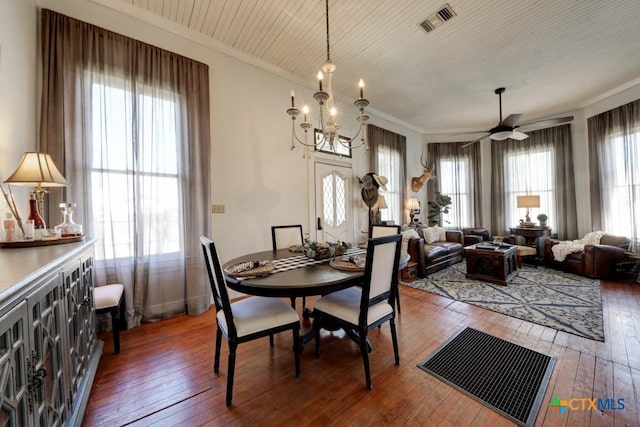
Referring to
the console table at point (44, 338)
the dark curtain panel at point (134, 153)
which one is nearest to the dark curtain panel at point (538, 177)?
the dark curtain panel at point (134, 153)

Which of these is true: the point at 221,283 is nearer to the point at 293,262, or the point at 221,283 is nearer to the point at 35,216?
the point at 293,262

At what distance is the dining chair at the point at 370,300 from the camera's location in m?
1.63

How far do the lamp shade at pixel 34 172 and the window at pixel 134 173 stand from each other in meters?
0.71

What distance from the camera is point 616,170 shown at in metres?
4.32

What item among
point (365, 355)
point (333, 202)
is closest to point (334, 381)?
point (365, 355)

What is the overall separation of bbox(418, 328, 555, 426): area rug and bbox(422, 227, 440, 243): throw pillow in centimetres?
287

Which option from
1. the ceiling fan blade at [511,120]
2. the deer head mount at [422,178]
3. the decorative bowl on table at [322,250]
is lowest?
the decorative bowl on table at [322,250]

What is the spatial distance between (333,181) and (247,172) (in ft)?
5.45

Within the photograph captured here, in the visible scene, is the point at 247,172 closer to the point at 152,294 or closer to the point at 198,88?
the point at 198,88

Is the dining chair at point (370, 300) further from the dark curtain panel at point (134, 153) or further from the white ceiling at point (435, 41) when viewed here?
the white ceiling at point (435, 41)

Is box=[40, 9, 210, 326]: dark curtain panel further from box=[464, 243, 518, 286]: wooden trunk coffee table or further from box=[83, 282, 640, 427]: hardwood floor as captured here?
box=[464, 243, 518, 286]: wooden trunk coffee table

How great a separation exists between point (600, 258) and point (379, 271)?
14.5ft

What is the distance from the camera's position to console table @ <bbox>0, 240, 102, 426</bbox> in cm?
73

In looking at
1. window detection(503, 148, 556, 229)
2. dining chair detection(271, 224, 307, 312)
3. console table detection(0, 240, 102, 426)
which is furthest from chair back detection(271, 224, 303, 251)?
window detection(503, 148, 556, 229)
